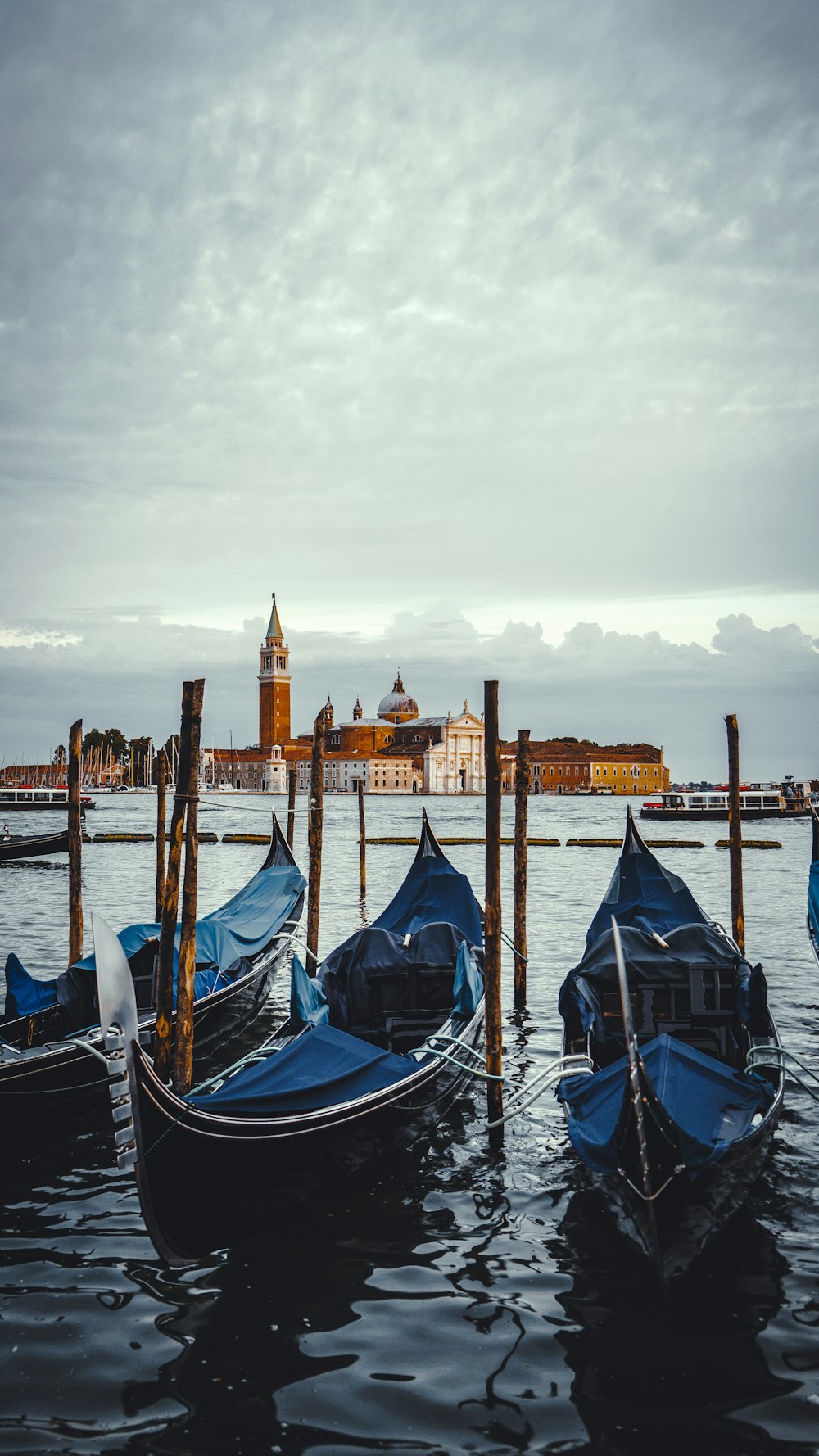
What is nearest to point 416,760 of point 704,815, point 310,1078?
point 704,815

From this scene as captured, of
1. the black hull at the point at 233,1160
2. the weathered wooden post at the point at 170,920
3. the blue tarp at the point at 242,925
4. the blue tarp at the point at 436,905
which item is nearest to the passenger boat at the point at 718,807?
the blue tarp at the point at 242,925

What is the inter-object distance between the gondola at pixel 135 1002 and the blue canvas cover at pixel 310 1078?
0.64 meters

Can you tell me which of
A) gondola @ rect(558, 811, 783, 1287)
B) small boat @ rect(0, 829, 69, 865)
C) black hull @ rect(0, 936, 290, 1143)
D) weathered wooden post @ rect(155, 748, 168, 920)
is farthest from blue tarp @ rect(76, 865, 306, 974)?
small boat @ rect(0, 829, 69, 865)

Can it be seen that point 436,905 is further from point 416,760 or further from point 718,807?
point 416,760

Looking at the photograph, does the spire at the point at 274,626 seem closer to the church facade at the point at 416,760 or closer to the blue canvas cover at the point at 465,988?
the church facade at the point at 416,760

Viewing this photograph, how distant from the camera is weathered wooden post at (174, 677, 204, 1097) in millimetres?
6402

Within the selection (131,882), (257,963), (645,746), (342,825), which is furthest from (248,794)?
(257,963)

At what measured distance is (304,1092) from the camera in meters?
4.86

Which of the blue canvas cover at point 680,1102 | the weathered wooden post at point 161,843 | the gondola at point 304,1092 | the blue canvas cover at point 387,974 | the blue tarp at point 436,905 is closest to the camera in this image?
→ the gondola at point 304,1092

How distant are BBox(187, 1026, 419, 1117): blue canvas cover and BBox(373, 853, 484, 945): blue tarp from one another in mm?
3353

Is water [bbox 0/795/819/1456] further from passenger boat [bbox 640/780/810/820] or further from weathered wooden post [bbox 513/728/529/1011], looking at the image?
passenger boat [bbox 640/780/810/820]

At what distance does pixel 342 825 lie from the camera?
54.2 meters

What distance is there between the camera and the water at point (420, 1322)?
345 centimetres

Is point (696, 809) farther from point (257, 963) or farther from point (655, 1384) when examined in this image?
point (655, 1384)
